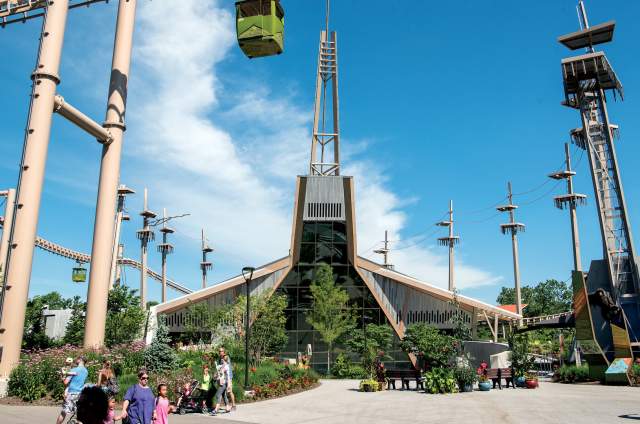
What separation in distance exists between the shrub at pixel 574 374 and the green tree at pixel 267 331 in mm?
15147

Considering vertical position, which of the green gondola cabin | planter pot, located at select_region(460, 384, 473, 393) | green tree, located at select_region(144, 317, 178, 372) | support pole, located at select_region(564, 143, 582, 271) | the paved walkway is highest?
support pole, located at select_region(564, 143, 582, 271)

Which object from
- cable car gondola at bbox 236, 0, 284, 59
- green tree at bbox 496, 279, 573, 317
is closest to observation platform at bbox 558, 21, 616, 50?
cable car gondola at bbox 236, 0, 284, 59

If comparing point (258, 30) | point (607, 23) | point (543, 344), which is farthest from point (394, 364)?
point (258, 30)

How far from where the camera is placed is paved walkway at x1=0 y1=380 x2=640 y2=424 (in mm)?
12641

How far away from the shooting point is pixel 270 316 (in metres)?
29.8

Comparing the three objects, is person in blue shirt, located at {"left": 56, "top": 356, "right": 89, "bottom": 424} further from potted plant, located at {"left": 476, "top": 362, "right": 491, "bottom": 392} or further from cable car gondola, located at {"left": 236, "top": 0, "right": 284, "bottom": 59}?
potted plant, located at {"left": 476, "top": 362, "right": 491, "bottom": 392}

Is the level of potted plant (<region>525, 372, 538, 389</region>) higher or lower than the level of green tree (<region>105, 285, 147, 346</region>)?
lower

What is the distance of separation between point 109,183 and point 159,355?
22.0 ft

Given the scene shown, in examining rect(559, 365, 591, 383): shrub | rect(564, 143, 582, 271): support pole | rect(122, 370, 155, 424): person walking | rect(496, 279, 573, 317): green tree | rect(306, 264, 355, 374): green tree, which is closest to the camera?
rect(122, 370, 155, 424): person walking

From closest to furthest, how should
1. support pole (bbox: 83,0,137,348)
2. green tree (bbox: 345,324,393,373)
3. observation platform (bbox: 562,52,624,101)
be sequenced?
support pole (bbox: 83,0,137,348) → green tree (bbox: 345,324,393,373) → observation platform (bbox: 562,52,624,101)

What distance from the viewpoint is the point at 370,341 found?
98.0 ft

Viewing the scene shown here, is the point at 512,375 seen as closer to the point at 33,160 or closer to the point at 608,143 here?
the point at 608,143

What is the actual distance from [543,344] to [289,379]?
107 feet

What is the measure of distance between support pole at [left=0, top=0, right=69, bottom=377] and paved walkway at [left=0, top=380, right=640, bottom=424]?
8.22ft
